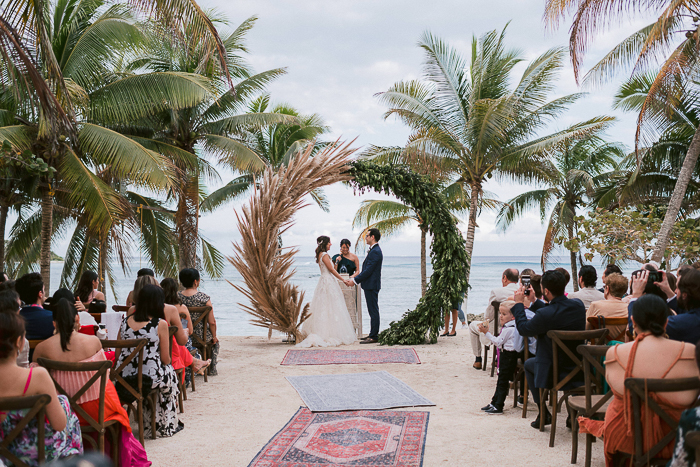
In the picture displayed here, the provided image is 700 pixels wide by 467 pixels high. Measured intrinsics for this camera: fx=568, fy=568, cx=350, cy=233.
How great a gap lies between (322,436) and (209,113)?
13182 millimetres

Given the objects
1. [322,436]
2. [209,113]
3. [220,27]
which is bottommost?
[322,436]

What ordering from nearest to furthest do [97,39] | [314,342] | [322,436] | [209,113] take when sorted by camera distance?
[322,436]
[314,342]
[97,39]
[209,113]

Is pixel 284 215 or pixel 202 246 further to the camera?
pixel 202 246

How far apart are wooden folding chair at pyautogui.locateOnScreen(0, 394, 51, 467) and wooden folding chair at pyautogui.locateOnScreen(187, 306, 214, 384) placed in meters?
3.95

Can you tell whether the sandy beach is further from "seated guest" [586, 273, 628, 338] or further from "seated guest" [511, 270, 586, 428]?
"seated guest" [586, 273, 628, 338]

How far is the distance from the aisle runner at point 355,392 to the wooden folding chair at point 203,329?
1113 mm

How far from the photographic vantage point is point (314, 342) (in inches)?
378

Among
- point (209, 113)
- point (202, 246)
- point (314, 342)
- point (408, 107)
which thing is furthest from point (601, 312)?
point (202, 246)

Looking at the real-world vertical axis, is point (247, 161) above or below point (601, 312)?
above

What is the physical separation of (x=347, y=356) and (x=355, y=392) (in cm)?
236

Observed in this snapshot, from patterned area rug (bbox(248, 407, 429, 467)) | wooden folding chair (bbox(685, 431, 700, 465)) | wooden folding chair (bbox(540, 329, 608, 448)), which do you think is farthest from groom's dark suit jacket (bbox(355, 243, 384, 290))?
wooden folding chair (bbox(685, 431, 700, 465))

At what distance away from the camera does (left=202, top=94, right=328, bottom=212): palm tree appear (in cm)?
2075

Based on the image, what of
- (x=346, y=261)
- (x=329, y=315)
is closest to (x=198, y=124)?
(x=346, y=261)

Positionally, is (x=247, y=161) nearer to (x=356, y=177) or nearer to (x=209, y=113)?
(x=209, y=113)
